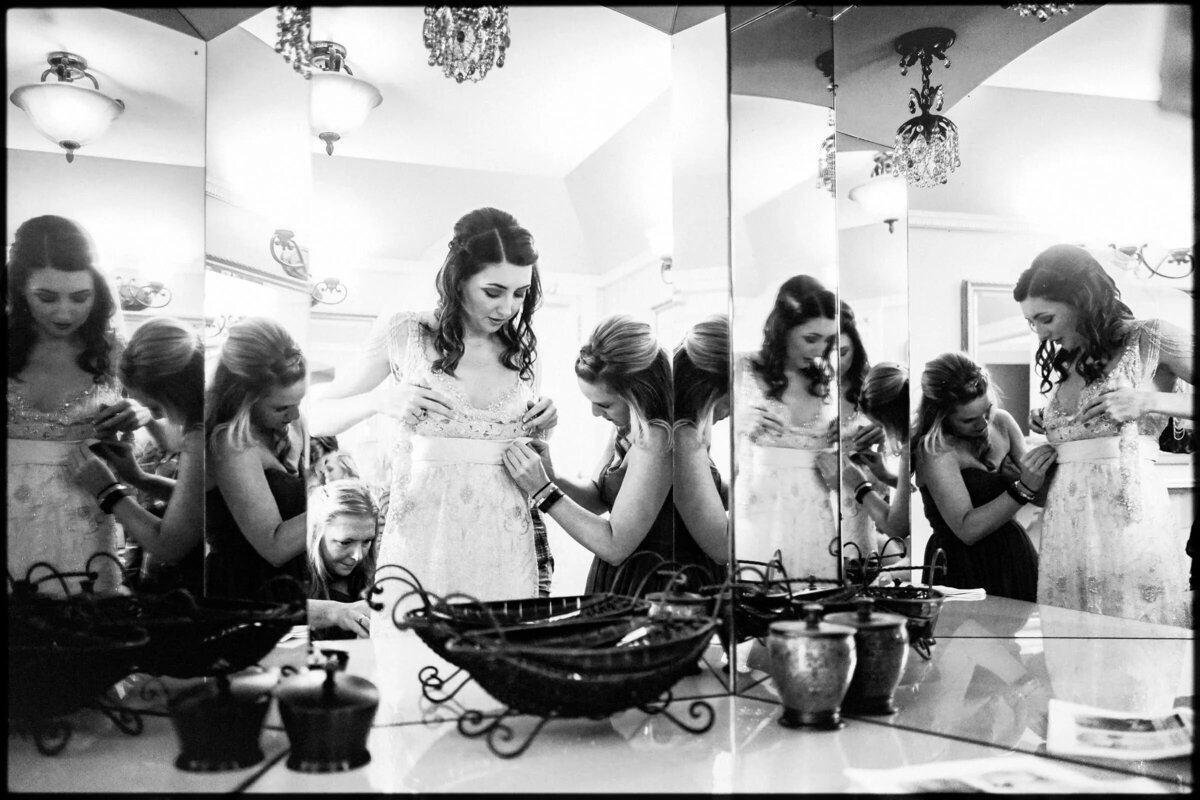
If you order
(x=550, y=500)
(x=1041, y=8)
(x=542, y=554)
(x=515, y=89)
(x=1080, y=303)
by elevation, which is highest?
(x=1041, y=8)

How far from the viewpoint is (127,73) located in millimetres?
1570

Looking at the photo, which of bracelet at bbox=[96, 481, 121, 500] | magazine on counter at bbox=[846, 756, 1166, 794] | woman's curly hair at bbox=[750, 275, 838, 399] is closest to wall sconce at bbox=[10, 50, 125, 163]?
bracelet at bbox=[96, 481, 121, 500]

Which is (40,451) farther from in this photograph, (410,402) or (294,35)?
(294,35)

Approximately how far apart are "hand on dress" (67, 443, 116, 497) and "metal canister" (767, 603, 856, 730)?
1123 mm

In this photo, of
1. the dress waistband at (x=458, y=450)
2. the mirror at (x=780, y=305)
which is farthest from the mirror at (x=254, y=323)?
the mirror at (x=780, y=305)

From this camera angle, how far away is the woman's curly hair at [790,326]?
1805mm

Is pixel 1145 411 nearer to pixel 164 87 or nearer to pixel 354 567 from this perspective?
pixel 354 567

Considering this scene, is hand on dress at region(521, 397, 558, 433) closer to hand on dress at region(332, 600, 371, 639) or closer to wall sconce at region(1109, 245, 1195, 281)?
hand on dress at region(332, 600, 371, 639)

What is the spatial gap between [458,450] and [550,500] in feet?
0.66

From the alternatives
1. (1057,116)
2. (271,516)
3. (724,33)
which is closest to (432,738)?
(271,516)

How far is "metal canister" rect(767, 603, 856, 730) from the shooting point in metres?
1.43

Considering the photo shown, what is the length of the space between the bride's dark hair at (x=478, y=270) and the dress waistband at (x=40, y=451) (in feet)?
2.05

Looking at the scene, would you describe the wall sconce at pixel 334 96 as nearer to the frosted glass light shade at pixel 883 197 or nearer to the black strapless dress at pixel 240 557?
the black strapless dress at pixel 240 557

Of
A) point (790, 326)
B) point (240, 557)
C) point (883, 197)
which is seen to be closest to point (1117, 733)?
point (790, 326)
